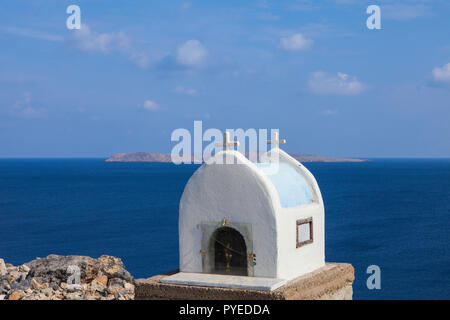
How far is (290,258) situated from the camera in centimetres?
1371

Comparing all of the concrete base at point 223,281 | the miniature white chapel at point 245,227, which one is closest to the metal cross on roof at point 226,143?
the miniature white chapel at point 245,227

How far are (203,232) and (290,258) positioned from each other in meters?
2.07

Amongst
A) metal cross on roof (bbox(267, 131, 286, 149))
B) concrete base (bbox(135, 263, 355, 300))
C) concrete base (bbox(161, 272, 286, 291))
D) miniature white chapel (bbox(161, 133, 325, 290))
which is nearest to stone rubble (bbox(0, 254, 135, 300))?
concrete base (bbox(135, 263, 355, 300))

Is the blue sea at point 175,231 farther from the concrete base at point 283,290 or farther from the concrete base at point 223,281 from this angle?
the concrete base at point 223,281

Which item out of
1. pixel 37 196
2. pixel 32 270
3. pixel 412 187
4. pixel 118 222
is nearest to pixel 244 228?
pixel 32 270

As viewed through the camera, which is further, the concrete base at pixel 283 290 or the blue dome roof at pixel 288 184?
the blue dome roof at pixel 288 184

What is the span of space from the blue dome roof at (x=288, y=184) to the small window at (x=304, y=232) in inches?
17.0

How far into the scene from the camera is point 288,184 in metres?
14.4

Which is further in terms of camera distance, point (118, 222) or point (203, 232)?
point (118, 222)

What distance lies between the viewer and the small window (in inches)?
557

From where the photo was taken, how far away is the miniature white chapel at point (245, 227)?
13.3 m

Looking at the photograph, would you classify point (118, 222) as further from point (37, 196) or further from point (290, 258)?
point (290, 258)

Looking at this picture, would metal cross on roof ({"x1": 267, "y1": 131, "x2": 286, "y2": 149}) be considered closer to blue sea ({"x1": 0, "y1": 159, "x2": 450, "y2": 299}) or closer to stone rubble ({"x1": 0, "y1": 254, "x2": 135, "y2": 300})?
stone rubble ({"x1": 0, "y1": 254, "x2": 135, "y2": 300})

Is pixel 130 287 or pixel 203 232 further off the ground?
pixel 203 232
